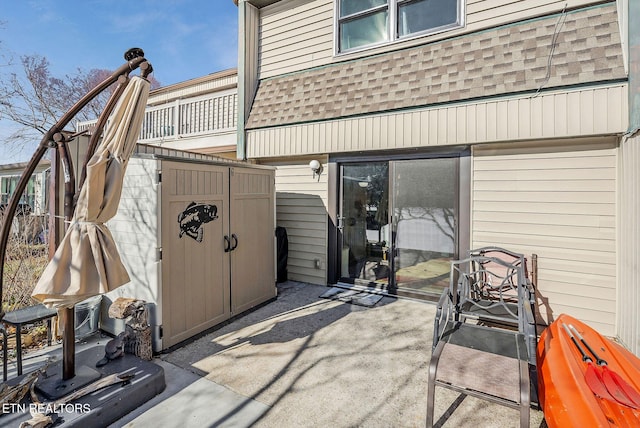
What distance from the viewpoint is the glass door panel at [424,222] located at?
4.69 meters

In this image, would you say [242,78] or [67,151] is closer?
[67,151]

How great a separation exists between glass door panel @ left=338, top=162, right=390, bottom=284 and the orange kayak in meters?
2.91

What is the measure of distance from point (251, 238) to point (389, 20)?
411cm

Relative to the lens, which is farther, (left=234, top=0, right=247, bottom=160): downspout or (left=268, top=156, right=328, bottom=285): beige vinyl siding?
(left=234, top=0, right=247, bottom=160): downspout

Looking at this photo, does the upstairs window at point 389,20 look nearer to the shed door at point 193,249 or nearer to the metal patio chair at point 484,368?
the shed door at point 193,249

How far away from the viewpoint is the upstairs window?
185 inches

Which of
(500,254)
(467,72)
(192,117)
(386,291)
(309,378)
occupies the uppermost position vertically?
(192,117)

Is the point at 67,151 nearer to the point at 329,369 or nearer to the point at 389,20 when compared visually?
the point at 329,369

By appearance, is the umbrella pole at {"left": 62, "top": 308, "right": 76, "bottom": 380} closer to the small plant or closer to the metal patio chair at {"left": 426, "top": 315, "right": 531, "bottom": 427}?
the small plant

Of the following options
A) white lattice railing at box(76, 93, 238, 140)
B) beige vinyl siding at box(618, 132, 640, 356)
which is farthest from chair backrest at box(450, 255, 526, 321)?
white lattice railing at box(76, 93, 238, 140)

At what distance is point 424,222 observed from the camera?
4.85 m

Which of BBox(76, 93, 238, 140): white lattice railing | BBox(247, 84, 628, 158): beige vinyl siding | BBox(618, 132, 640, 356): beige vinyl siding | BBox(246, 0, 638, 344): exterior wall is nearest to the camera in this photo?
BBox(618, 132, 640, 356): beige vinyl siding

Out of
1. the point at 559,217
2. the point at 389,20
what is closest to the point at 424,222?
the point at 559,217

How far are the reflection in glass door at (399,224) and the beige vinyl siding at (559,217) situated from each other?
48cm
